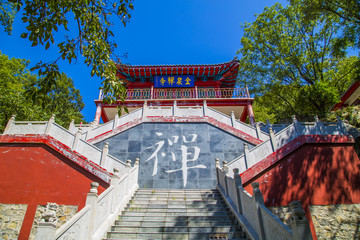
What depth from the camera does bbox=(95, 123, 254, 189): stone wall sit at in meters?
9.81

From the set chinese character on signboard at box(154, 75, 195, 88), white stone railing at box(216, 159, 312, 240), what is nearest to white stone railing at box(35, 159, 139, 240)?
white stone railing at box(216, 159, 312, 240)

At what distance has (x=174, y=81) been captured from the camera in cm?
1848

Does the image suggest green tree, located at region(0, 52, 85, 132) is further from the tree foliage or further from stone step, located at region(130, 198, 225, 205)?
the tree foliage

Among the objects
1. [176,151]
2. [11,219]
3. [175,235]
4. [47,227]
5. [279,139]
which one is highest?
[176,151]

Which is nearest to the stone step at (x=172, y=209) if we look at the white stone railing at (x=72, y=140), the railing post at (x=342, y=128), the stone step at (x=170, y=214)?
the stone step at (x=170, y=214)

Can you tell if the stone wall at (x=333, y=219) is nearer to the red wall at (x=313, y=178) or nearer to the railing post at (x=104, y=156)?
the red wall at (x=313, y=178)

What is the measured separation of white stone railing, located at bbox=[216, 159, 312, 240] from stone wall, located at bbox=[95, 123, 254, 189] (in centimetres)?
305

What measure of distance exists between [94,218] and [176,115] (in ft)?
26.3

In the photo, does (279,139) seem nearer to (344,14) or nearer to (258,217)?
(258,217)

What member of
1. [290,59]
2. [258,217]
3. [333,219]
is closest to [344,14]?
[290,59]

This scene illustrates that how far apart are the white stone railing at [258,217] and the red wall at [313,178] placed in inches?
90.5

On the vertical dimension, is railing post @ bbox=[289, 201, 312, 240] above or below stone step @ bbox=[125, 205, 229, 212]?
below

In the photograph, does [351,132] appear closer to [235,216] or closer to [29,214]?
[235,216]

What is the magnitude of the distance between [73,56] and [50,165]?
212 inches
